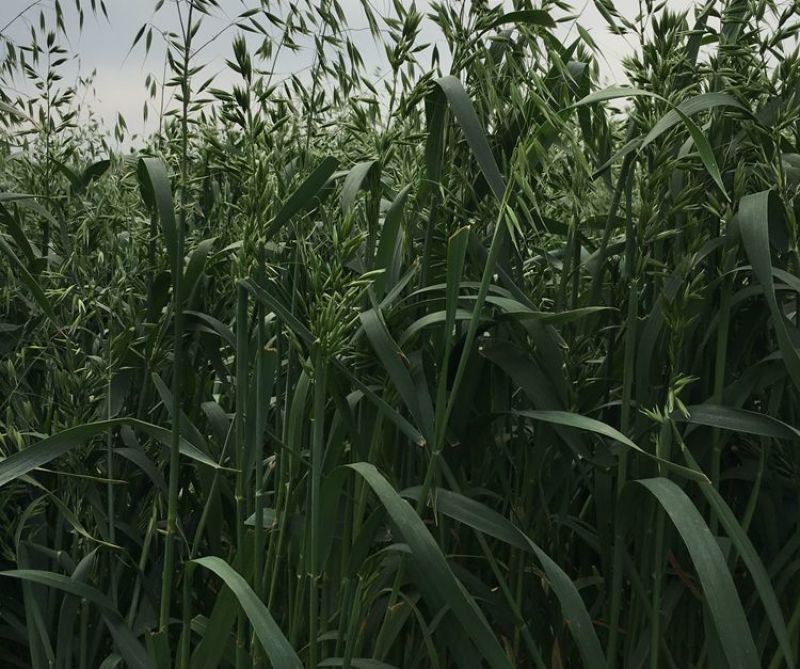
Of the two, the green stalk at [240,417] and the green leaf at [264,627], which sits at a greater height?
the green stalk at [240,417]

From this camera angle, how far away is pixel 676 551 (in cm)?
123

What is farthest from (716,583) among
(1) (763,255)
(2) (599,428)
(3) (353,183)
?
(3) (353,183)

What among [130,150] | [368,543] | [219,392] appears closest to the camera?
[368,543]

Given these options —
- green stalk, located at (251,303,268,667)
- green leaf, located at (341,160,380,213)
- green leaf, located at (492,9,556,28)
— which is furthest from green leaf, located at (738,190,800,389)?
green stalk, located at (251,303,268,667)

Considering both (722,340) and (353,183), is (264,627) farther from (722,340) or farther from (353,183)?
(722,340)

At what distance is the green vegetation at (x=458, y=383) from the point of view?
39.2 inches

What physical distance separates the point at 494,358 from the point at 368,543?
25 centimetres

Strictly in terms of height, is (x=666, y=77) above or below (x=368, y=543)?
above

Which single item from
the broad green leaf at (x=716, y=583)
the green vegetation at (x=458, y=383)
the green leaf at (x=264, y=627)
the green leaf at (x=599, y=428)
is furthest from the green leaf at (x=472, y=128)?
the green leaf at (x=264, y=627)

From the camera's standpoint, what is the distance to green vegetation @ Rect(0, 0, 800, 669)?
3.27ft

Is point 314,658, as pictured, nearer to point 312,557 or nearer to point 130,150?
point 312,557

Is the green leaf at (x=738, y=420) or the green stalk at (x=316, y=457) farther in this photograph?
the green leaf at (x=738, y=420)

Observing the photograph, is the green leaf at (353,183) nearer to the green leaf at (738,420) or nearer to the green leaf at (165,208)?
the green leaf at (165,208)

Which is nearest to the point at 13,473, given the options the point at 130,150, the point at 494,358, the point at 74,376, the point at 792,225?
the point at 74,376
